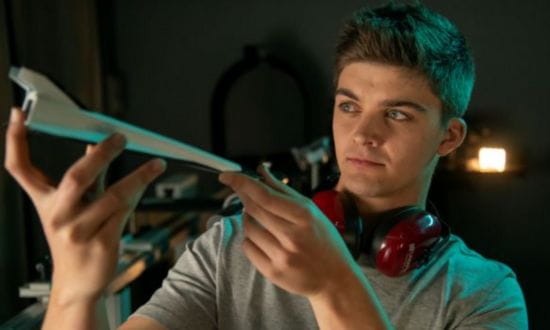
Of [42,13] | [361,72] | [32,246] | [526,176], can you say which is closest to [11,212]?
[32,246]

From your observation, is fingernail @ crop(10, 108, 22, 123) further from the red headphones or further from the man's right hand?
the red headphones

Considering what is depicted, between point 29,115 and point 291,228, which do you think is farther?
point 291,228

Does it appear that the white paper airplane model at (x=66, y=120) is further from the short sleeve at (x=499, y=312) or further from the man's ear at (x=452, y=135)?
the man's ear at (x=452, y=135)

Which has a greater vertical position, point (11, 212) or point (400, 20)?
point (400, 20)

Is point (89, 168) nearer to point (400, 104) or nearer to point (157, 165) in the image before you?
point (157, 165)

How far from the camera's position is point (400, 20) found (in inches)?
44.4

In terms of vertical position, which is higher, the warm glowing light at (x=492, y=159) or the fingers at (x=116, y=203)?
the fingers at (x=116, y=203)

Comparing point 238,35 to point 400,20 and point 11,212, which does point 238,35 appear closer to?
point 11,212

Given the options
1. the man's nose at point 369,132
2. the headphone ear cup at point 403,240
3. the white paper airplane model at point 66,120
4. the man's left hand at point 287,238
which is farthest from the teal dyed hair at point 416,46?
the white paper airplane model at point 66,120

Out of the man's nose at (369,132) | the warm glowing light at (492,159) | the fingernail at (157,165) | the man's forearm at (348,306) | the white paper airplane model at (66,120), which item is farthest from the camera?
the warm glowing light at (492,159)

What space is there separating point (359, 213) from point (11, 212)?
143cm

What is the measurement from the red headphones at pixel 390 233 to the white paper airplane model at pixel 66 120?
1.70 ft

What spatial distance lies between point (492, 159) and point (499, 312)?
2.38 metres

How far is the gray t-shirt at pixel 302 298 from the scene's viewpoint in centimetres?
98
